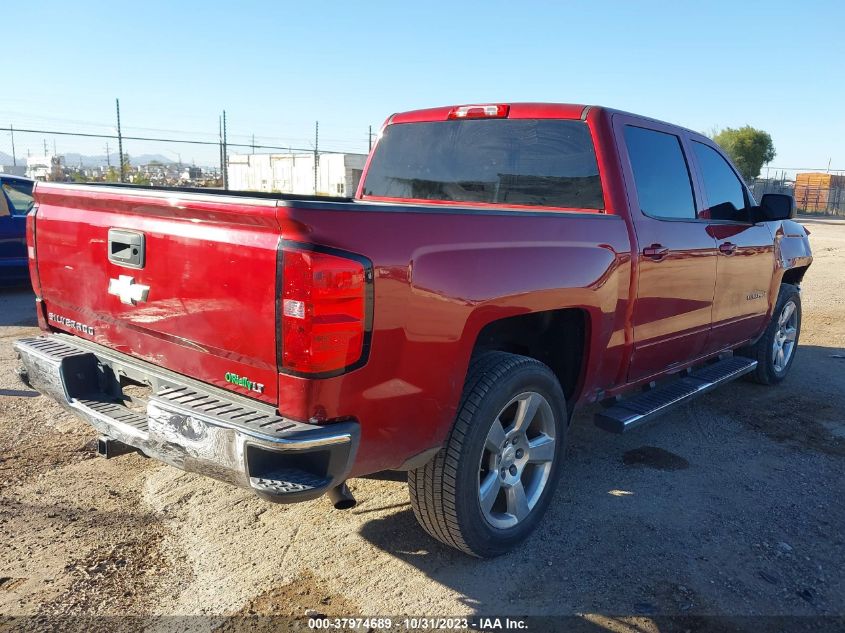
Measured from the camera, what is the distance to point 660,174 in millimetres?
4070

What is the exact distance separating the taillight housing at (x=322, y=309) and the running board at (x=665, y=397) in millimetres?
1893

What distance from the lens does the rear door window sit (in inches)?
149

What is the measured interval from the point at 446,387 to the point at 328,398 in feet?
1.86

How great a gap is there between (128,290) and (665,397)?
3.08 metres

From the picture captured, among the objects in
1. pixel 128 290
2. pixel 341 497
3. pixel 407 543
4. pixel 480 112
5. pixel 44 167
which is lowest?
pixel 407 543

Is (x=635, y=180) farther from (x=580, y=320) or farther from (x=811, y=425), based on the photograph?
(x=811, y=425)

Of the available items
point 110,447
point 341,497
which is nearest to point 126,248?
point 110,447

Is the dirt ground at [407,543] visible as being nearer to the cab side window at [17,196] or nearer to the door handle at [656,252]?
the door handle at [656,252]

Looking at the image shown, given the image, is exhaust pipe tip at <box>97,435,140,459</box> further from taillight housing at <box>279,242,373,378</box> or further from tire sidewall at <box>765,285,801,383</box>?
tire sidewall at <box>765,285,801,383</box>

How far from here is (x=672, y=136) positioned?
428 centimetres

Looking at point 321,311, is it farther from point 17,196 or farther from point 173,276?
point 17,196

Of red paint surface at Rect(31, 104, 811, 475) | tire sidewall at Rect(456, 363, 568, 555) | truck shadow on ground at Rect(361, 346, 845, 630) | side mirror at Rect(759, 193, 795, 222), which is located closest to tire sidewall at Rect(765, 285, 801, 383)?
truck shadow on ground at Rect(361, 346, 845, 630)

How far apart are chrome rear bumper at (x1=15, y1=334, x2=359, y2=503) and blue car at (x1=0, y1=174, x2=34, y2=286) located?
7.17 m

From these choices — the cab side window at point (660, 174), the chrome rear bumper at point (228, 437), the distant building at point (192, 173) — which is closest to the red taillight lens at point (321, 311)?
the chrome rear bumper at point (228, 437)
